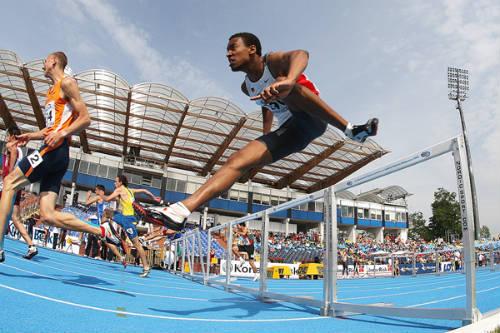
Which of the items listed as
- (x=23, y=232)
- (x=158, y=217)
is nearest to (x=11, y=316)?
(x=158, y=217)

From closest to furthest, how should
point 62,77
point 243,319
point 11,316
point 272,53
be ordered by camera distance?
point 11,316 → point 272,53 → point 243,319 → point 62,77

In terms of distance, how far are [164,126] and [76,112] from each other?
30.6m

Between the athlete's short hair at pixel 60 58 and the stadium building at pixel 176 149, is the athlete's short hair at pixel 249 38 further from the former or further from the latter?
the stadium building at pixel 176 149

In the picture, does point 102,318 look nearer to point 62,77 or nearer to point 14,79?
point 62,77

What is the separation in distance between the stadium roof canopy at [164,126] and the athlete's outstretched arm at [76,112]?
83.0 ft

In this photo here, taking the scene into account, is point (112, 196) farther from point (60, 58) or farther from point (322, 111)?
point (322, 111)

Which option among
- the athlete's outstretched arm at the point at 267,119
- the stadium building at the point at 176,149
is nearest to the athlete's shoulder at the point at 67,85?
the athlete's outstretched arm at the point at 267,119

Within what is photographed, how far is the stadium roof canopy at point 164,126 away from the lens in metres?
27.8

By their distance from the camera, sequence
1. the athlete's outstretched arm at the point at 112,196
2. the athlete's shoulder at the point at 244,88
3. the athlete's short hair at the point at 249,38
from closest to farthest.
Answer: the athlete's short hair at the point at 249,38 → the athlete's shoulder at the point at 244,88 → the athlete's outstretched arm at the point at 112,196

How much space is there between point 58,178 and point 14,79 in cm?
3054

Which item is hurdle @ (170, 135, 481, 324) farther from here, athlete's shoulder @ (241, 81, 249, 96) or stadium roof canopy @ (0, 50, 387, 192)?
stadium roof canopy @ (0, 50, 387, 192)

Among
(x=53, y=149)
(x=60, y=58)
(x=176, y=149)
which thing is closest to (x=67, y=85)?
(x=60, y=58)

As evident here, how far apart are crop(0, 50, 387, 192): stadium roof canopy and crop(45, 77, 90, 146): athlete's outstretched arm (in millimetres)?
25289

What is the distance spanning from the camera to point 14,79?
27.8 m
